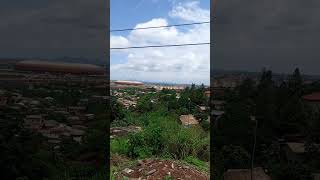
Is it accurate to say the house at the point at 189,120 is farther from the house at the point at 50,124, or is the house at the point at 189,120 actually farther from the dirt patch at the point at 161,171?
the house at the point at 50,124

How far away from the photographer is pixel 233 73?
3.98 m

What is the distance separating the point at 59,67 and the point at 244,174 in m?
2.19

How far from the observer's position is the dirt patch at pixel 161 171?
4.56 meters

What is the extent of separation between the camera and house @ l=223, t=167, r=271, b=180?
3.91 m

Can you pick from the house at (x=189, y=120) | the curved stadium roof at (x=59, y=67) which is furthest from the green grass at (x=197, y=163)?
the curved stadium roof at (x=59, y=67)

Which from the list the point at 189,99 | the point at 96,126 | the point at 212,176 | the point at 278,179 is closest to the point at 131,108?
the point at 189,99

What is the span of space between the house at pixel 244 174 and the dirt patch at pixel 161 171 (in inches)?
25.4

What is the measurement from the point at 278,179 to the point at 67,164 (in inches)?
83.8

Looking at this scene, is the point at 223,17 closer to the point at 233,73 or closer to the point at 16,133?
the point at 233,73

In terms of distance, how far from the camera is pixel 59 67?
4.09 m

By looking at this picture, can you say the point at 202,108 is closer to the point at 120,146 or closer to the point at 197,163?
the point at 120,146

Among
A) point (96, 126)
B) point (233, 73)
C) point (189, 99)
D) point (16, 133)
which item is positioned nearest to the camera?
point (16, 133)

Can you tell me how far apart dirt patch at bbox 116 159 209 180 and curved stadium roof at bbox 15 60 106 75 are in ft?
4.28

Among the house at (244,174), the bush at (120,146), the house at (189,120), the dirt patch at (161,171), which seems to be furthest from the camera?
the house at (189,120)
